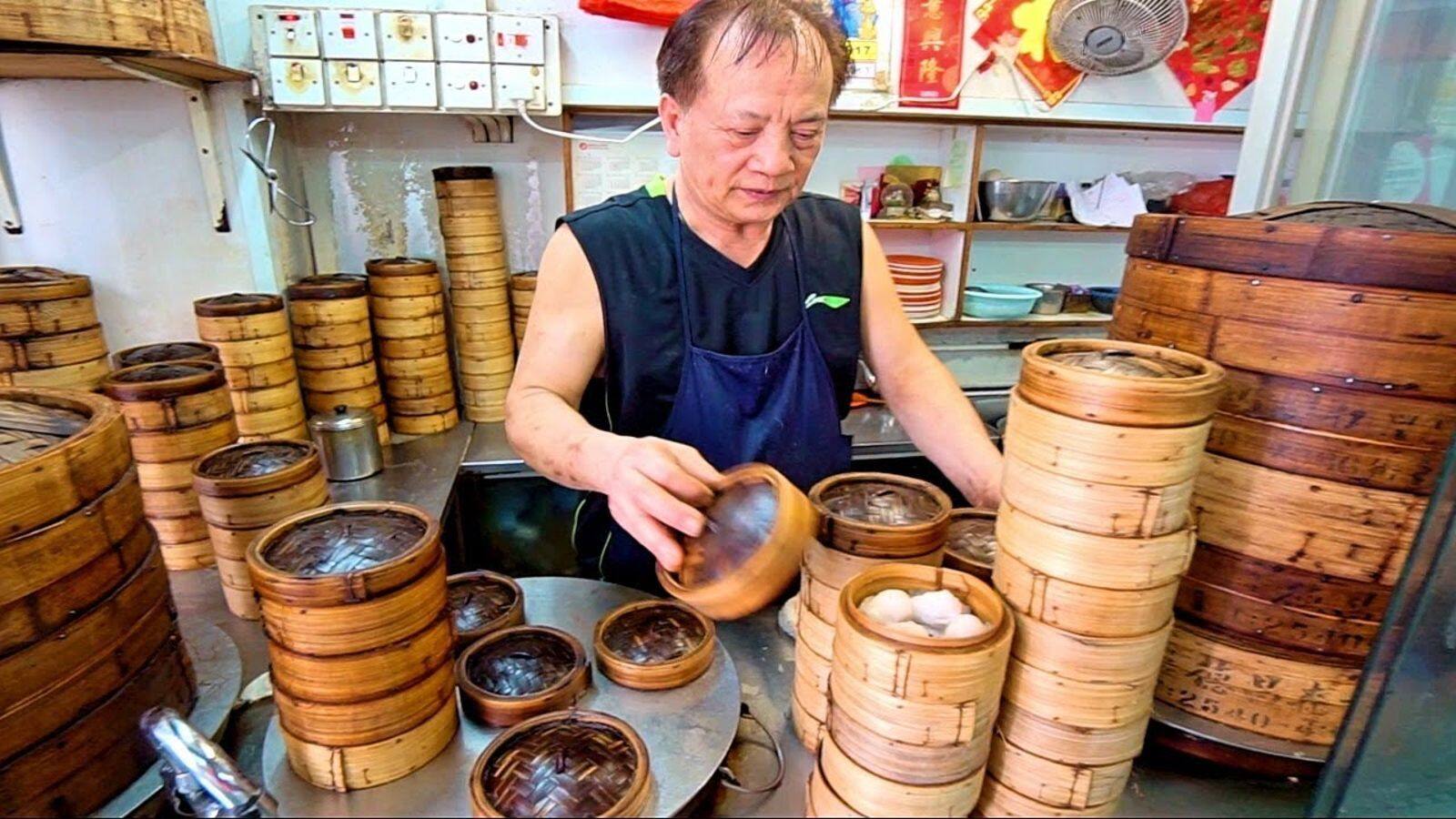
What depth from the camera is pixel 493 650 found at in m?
1.15

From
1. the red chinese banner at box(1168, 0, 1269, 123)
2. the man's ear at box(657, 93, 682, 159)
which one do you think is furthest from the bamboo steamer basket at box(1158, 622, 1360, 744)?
the red chinese banner at box(1168, 0, 1269, 123)

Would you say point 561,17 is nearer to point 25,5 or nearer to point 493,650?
point 25,5

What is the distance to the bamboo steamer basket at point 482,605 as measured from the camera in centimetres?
121

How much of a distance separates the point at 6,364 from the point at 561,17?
236 centimetres

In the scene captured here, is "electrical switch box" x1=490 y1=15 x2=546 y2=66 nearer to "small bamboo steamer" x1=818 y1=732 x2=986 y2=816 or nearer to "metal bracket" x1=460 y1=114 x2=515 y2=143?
"metal bracket" x1=460 y1=114 x2=515 y2=143

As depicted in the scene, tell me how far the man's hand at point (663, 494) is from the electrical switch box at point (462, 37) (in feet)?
8.38

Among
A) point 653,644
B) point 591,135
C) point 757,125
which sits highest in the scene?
point 591,135

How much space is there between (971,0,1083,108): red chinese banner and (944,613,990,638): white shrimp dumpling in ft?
11.4

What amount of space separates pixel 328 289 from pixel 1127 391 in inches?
110

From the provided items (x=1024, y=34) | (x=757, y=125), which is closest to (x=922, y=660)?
(x=757, y=125)

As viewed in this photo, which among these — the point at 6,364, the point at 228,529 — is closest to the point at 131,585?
the point at 228,529

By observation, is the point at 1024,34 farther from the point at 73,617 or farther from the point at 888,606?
the point at 73,617

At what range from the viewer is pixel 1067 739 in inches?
32.3

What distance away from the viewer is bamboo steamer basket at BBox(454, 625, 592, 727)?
102 centimetres
